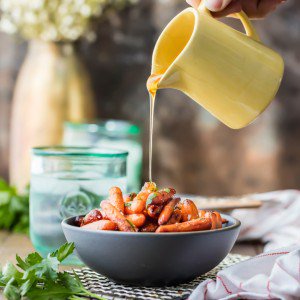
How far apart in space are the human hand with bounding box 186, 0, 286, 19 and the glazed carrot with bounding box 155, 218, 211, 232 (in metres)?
0.44

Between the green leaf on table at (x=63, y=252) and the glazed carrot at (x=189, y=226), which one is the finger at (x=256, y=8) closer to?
the glazed carrot at (x=189, y=226)

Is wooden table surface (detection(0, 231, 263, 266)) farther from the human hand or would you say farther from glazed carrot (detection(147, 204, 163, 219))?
the human hand

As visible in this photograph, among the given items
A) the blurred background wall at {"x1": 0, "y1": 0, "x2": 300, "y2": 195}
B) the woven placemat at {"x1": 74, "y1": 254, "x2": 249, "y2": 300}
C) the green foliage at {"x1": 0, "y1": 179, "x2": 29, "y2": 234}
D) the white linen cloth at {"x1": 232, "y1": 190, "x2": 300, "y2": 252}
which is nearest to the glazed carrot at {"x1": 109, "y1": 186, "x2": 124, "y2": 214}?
the woven placemat at {"x1": 74, "y1": 254, "x2": 249, "y2": 300}

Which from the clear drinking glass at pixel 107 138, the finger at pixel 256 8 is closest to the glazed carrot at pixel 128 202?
the finger at pixel 256 8

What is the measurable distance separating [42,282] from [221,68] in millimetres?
474

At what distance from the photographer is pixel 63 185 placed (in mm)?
1402

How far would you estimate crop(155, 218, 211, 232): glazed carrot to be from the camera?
107 centimetres

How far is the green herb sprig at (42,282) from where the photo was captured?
103 cm

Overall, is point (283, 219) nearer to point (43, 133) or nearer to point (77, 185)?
point (77, 185)

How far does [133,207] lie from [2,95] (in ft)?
6.18

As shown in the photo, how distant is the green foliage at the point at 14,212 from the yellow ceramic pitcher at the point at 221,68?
635mm

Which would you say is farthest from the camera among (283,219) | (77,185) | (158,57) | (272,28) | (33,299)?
(272,28)

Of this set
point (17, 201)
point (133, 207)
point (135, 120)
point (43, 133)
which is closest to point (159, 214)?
point (133, 207)

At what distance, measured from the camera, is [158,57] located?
4.27 feet
